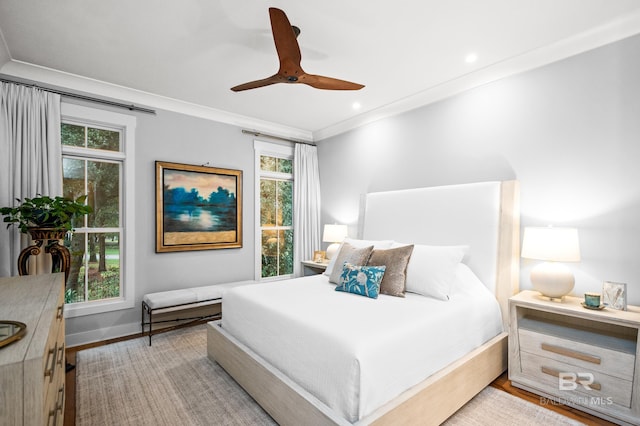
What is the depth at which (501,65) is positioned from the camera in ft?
9.36

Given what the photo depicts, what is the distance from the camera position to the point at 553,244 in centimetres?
234

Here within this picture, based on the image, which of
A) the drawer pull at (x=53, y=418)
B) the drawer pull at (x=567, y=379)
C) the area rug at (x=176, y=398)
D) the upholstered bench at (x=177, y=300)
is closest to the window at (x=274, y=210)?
the upholstered bench at (x=177, y=300)

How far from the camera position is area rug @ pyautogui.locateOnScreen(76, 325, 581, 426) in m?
2.02

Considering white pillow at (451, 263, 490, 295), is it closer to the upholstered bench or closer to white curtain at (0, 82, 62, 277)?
the upholstered bench

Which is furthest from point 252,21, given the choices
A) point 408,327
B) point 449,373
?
point 449,373

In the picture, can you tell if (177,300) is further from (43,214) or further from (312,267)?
(312,267)

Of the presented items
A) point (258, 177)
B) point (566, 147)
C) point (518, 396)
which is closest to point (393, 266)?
point (518, 396)

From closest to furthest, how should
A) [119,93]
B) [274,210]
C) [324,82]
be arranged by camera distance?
[324,82], [119,93], [274,210]

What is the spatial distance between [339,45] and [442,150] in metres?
1.62

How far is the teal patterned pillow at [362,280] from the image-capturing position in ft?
8.20

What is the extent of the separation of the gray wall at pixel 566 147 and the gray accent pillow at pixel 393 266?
1.12 metres

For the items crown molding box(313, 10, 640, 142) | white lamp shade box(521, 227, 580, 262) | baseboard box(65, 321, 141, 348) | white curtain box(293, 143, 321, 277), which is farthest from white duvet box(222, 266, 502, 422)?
white curtain box(293, 143, 321, 277)

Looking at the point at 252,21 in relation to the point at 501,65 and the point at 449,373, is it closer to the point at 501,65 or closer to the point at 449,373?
the point at 501,65

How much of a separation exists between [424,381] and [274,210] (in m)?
3.45
